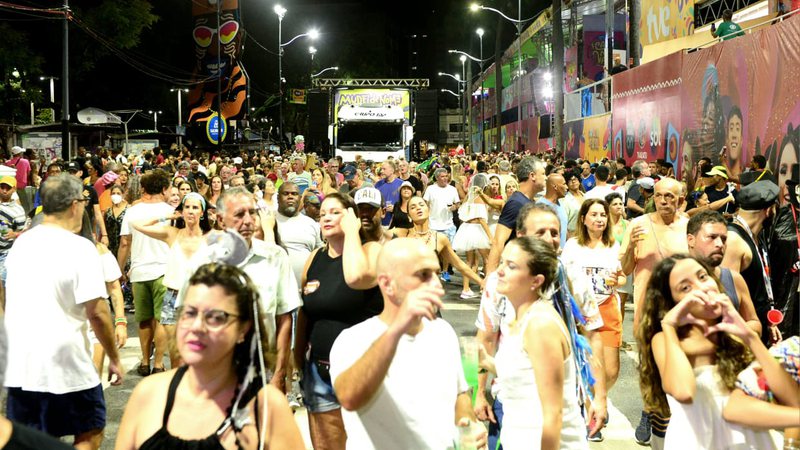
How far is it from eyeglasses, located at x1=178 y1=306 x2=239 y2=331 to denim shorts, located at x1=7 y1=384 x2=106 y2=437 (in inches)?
97.7

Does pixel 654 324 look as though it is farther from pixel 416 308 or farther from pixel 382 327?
pixel 416 308

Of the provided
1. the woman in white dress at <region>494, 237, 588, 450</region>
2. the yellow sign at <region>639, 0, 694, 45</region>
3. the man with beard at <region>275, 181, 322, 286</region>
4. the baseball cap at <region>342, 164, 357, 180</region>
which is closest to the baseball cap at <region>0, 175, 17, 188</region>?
the man with beard at <region>275, 181, 322, 286</region>

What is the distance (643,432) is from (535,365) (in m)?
3.49

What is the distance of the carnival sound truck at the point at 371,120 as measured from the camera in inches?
1212

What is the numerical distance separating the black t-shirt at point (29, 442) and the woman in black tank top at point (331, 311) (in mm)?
2866

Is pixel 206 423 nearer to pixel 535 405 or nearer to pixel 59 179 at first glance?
pixel 535 405

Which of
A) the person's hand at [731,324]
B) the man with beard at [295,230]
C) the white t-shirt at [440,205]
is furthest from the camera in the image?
the white t-shirt at [440,205]

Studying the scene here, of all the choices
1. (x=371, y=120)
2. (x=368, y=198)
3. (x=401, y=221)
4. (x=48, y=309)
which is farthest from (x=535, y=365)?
(x=371, y=120)

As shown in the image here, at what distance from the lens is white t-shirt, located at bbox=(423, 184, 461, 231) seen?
47.4 feet

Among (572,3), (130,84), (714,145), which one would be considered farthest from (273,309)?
(130,84)

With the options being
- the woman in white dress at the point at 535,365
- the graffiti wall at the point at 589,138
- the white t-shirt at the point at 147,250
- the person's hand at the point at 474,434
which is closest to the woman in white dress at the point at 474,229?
the white t-shirt at the point at 147,250

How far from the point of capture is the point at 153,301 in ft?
29.4

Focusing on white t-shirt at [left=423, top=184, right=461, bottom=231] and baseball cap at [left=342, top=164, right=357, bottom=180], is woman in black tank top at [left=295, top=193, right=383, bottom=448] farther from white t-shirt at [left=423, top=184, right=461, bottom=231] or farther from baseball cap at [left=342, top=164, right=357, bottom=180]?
baseball cap at [left=342, top=164, right=357, bottom=180]

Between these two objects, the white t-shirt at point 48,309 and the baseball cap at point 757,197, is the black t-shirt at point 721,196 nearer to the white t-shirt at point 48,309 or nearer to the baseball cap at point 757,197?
the baseball cap at point 757,197
